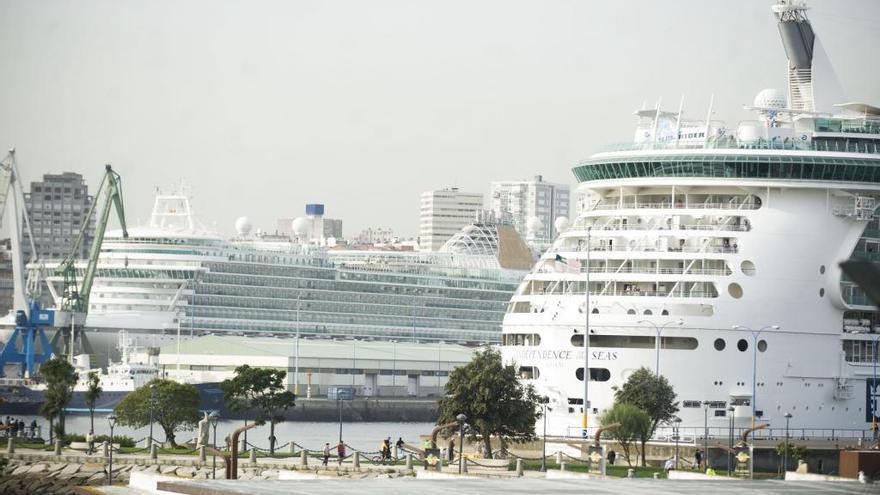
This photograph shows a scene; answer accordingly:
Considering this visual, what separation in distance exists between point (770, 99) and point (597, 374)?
13.7 meters

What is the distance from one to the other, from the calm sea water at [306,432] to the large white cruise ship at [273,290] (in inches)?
846

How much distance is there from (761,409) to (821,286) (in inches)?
209

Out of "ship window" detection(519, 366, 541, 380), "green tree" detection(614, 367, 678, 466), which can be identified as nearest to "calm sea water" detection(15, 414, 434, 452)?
"ship window" detection(519, 366, 541, 380)

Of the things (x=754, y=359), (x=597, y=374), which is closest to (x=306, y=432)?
(x=597, y=374)

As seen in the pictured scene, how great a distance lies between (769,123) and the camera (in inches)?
2724

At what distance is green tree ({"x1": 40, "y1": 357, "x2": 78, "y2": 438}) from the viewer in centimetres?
7406

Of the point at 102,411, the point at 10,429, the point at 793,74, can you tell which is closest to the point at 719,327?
the point at 793,74

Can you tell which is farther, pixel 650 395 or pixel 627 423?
pixel 650 395

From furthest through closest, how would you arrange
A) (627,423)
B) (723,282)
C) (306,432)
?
1. (306,432)
2. (723,282)
3. (627,423)

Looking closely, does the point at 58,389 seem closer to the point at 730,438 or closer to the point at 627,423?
the point at 627,423

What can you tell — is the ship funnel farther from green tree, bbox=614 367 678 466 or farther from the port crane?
the port crane

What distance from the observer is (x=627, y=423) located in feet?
195

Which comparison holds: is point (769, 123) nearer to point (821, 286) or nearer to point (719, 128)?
point (719, 128)

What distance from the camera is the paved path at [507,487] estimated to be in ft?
129
